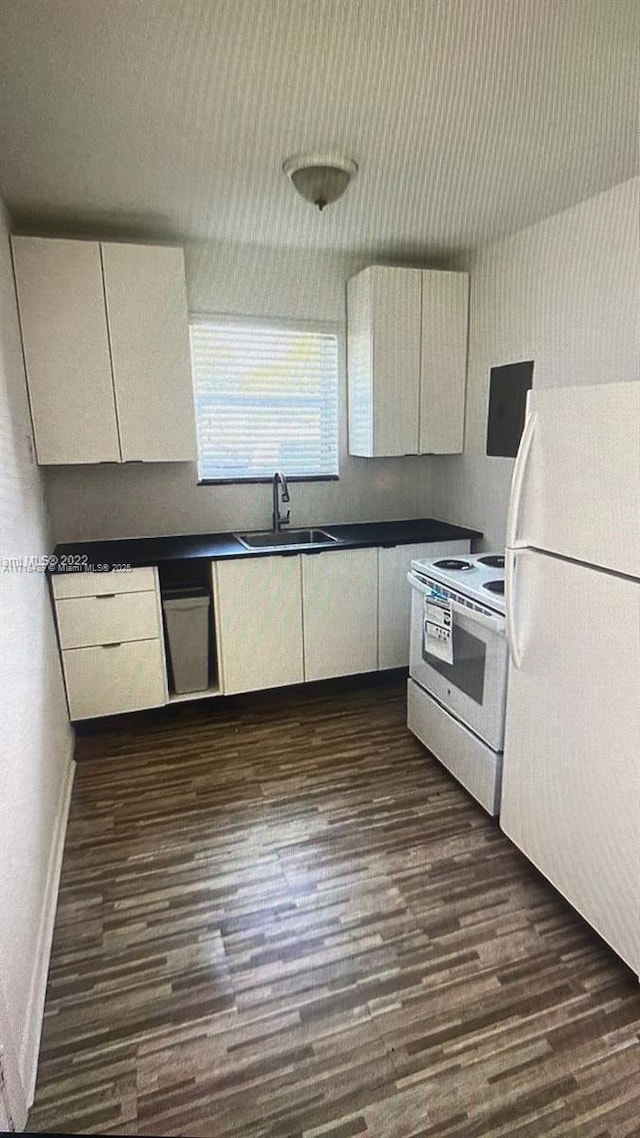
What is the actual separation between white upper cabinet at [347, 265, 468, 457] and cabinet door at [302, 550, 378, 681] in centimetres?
69

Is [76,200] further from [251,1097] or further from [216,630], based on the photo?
[251,1097]

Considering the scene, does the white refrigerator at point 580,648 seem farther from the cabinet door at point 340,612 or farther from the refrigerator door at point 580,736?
the cabinet door at point 340,612

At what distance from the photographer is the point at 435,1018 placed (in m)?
1.48

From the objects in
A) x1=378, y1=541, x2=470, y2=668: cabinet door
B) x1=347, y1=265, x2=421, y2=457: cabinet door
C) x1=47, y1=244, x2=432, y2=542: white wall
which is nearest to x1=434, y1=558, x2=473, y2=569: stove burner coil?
x1=378, y1=541, x2=470, y2=668: cabinet door

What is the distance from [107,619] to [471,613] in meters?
1.71

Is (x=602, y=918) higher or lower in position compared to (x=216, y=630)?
lower

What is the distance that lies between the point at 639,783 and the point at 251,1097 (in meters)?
1.21

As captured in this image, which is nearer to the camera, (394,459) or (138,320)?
(138,320)

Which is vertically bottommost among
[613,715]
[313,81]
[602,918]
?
[602,918]

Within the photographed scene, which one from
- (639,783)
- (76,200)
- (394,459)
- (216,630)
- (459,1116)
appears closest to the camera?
(459,1116)

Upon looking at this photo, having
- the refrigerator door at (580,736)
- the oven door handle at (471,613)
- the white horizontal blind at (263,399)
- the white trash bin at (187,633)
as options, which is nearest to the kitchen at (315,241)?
the white horizontal blind at (263,399)

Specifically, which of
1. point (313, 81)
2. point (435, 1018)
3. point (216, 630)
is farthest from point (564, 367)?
point (435, 1018)

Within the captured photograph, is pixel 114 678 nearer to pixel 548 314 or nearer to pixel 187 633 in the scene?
pixel 187 633

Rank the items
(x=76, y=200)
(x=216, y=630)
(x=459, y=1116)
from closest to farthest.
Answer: (x=459, y=1116), (x=76, y=200), (x=216, y=630)
